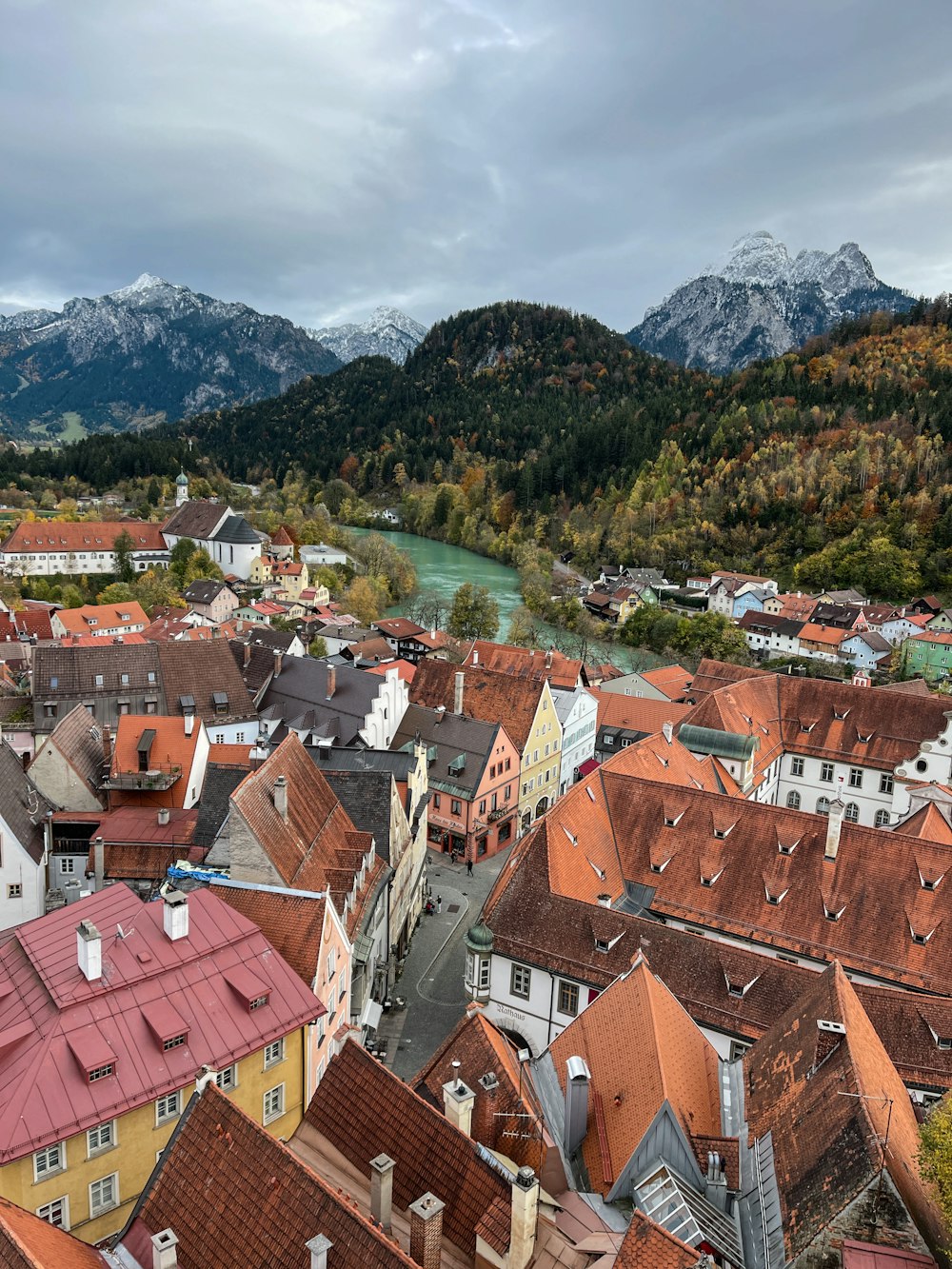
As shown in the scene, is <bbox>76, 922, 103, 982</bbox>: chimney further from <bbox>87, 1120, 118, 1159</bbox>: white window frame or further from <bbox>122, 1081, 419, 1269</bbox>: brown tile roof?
<bbox>122, 1081, 419, 1269</bbox>: brown tile roof

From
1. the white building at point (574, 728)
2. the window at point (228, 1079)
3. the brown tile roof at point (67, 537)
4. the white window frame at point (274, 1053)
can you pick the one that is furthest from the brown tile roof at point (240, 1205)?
the brown tile roof at point (67, 537)

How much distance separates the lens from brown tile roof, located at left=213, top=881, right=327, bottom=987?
762 inches

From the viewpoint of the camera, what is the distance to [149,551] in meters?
105

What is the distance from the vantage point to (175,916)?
17625mm

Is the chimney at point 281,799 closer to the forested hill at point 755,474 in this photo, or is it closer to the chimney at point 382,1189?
the chimney at point 382,1189

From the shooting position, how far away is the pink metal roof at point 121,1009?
1468 cm

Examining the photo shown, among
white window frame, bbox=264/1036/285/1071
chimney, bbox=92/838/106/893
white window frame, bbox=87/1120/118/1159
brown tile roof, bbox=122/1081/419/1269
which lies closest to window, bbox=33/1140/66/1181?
white window frame, bbox=87/1120/118/1159

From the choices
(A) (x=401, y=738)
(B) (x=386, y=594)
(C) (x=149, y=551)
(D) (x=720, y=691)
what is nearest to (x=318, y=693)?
(A) (x=401, y=738)

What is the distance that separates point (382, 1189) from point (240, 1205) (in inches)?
87.7

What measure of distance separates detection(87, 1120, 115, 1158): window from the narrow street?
981 cm

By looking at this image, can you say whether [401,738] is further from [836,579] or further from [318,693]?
[836,579]

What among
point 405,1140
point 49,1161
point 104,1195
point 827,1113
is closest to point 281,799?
point 104,1195

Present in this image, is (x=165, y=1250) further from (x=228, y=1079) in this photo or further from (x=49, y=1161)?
(x=228, y=1079)

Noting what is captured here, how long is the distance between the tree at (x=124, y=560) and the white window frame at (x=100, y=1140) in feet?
310
